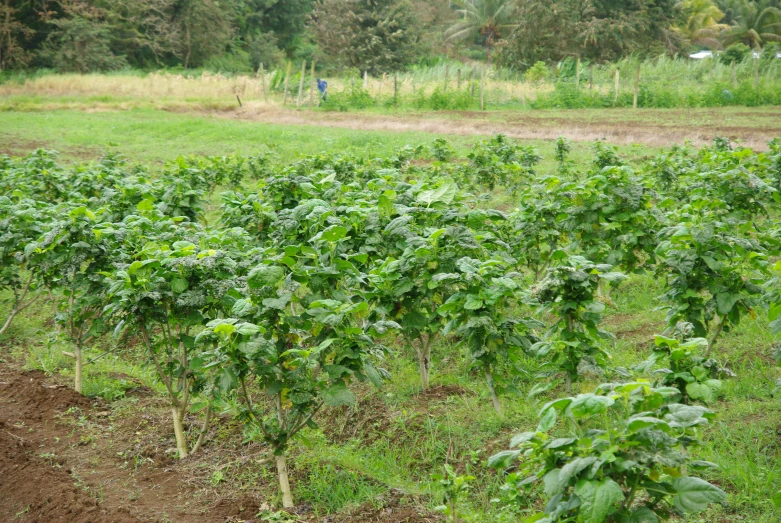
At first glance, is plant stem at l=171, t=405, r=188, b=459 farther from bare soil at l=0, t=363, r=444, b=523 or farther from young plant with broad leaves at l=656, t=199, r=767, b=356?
young plant with broad leaves at l=656, t=199, r=767, b=356

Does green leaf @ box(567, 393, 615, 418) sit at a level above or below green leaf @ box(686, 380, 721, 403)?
above

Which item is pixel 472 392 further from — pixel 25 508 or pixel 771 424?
pixel 25 508

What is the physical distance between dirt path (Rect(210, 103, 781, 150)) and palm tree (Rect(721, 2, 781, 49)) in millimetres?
28374

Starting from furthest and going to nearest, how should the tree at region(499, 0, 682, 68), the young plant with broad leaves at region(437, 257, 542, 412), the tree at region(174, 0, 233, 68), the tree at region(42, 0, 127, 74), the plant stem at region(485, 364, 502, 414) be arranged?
1. the tree at region(174, 0, 233, 68)
2. the tree at region(42, 0, 127, 74)
3. the tree at region(499, 0, 682, 68)
4. the plant stem at region(485, 364, 502, 414)
5. the young plant with broad leaves at region(437, 257, 542, 412)

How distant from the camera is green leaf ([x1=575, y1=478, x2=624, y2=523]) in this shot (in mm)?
2332

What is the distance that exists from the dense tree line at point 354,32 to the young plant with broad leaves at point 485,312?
3298cm

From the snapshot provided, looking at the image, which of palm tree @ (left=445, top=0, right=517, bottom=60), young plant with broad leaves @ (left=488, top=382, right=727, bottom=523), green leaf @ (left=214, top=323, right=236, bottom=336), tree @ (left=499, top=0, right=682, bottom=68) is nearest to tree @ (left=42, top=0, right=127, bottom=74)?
tree @ (left=499, top=0, right=682, bottom=68)

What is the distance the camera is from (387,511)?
12.8 ft

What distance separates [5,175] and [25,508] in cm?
577

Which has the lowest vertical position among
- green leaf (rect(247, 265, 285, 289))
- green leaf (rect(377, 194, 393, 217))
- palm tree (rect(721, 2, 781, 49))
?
green leaf (rect(247, 265, 285, 289))

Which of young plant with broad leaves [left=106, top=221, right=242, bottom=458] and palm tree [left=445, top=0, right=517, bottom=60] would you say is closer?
young plant with broad leaves [left=106, top=221, right=242, bottom=458]

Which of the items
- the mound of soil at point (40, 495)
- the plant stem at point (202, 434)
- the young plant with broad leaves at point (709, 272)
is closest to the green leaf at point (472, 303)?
the young plant with broad leaves at point (709, 272)

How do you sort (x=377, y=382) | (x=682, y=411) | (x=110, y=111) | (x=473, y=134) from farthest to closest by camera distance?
(x=110, y=111) < (x=473, y=134) < (x=377, y=382) < (x=682, y=411)

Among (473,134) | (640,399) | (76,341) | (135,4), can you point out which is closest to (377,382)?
(640,399)
